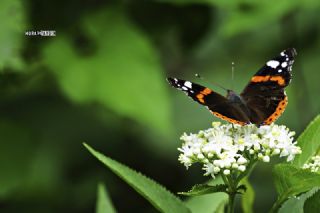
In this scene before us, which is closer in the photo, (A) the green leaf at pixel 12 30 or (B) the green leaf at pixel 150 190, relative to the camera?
(B) the green leaf at pixel 150 190

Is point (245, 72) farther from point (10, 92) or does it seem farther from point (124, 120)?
point (10, 92)

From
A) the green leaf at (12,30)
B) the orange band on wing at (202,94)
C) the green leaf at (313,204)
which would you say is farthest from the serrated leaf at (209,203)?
the green leaf at (12,30)

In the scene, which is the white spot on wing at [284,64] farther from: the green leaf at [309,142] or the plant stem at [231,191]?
the plant stem at [231,191]

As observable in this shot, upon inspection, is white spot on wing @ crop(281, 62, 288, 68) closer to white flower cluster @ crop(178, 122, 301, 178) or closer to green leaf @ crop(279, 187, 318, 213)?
white flower cluster @ crop(178, 122, 301, 178)

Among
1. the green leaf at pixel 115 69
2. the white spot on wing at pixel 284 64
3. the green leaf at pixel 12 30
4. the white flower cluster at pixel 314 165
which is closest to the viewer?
the white flower cluster at pixel 314 165

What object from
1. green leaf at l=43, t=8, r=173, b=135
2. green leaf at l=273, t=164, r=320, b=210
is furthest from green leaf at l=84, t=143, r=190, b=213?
green leaf at l=43, t=8, r=173, b=135

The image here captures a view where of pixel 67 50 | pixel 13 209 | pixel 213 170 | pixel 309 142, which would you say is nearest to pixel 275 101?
pixel 309 142

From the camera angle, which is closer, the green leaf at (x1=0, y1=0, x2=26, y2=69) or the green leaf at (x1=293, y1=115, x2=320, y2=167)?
the green leaf at (x1=293, y1=115, x2=320, y2=167)
